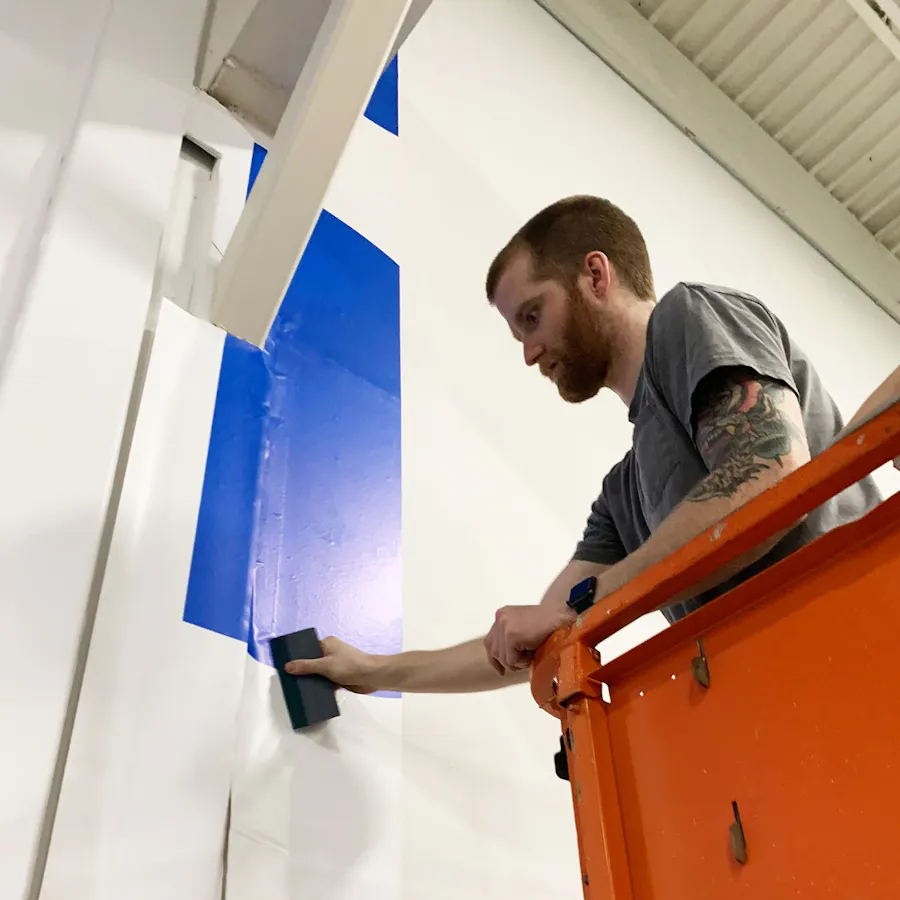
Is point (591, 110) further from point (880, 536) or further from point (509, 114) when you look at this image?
point (880, 536)

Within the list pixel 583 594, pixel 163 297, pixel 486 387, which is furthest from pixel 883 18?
pixel 583 594

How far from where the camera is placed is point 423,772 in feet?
3.89

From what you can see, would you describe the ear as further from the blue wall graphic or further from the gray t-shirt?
the blue wall graphic

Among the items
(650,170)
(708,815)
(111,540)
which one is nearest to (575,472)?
(111,540)

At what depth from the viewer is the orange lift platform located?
58 cm

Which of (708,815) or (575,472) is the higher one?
(575,472)

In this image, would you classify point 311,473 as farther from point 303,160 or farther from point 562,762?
point 562,762

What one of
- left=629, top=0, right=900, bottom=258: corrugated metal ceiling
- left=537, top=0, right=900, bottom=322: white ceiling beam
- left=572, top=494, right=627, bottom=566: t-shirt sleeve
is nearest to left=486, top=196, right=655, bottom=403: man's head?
left=572, top=494, right=627, bottom=566: t-shirt sleeve

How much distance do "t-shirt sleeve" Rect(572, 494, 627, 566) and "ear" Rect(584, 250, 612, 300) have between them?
11.3 inches

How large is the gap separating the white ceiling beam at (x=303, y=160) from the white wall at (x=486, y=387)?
300 millimetres

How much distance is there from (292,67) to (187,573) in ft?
2.62

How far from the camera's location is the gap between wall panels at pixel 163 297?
80cm

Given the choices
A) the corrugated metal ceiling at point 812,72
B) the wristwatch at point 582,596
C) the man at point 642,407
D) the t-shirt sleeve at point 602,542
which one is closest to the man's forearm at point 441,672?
the man at point 642,407

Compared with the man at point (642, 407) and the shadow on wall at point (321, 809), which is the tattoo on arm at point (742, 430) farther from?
the shadow on wall at point (321, 809)
